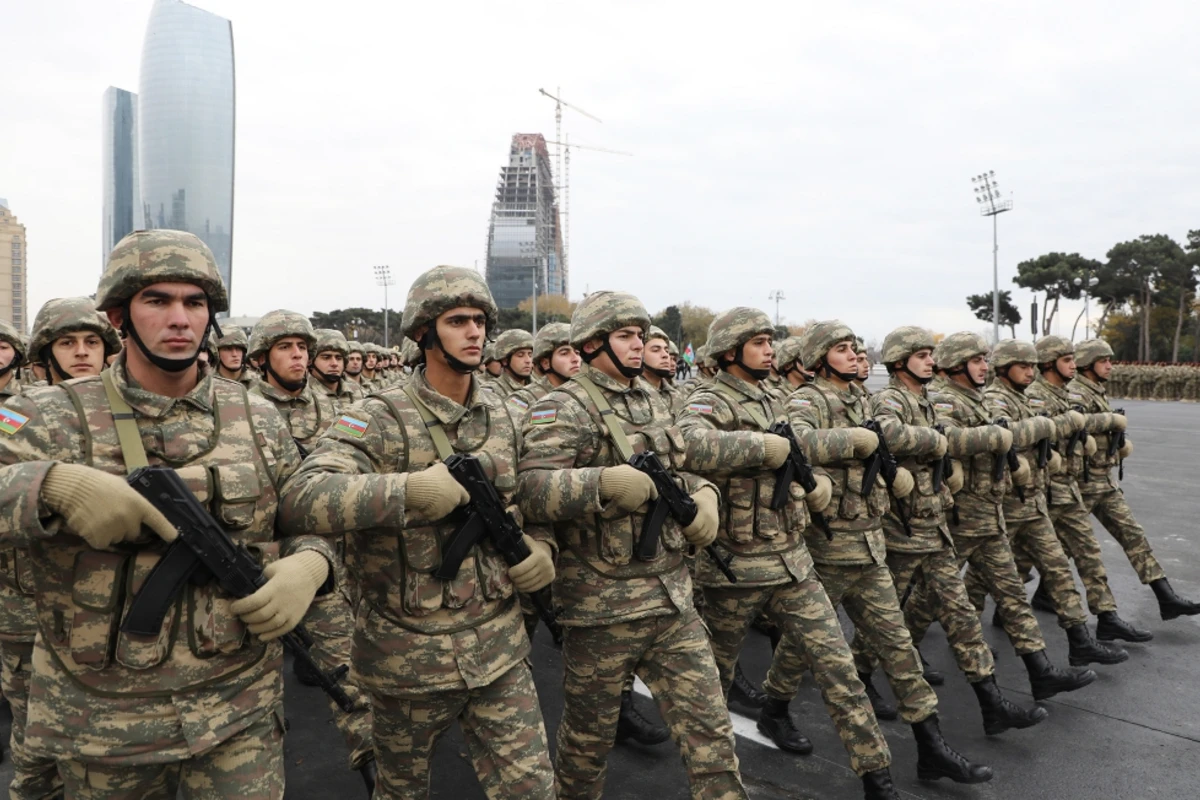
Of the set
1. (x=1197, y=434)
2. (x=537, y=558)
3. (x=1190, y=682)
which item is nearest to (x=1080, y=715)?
(x=1190, y=682)

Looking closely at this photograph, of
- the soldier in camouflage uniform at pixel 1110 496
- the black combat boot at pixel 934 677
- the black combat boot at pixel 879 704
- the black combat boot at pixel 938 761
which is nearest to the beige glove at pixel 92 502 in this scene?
the black combat boot at pixel 938 761

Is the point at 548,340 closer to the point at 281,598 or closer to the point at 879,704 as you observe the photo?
the point at 879,704

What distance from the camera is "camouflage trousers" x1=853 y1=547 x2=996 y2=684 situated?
478cm

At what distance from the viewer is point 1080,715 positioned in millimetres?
5070

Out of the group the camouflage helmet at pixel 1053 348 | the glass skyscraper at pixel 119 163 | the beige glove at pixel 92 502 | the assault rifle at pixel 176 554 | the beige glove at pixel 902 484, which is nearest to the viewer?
the beige glove at pixel 92 502

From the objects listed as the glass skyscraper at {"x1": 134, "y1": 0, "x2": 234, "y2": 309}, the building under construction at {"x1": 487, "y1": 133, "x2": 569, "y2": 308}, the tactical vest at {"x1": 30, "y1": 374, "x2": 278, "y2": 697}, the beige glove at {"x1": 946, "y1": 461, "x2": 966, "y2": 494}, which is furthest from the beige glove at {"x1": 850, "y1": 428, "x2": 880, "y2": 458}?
the glass skyscraper at {"x1": 134, "y1": 0, "x2": 234, "y2": 309}

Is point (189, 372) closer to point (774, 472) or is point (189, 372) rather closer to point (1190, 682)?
point (774, 472)

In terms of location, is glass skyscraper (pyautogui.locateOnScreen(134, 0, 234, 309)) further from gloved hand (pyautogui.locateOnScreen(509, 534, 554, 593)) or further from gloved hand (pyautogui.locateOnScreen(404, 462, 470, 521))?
gloved hand (pyautogui.locateOnScreen(404, 462, 470, 521))

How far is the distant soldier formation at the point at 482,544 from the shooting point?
2.26 meters

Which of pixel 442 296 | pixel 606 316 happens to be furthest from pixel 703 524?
pixel 442 296

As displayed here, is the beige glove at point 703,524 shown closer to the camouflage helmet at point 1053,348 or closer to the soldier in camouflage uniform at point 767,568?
the soldier in camouflage uniform at point 767,568

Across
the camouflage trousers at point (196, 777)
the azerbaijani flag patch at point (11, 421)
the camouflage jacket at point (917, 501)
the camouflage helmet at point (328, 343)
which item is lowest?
the camouflage trousers at point (196, 777)

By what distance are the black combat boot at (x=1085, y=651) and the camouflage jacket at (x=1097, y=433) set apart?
64.7 inches

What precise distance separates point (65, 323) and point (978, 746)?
18.9 feet
